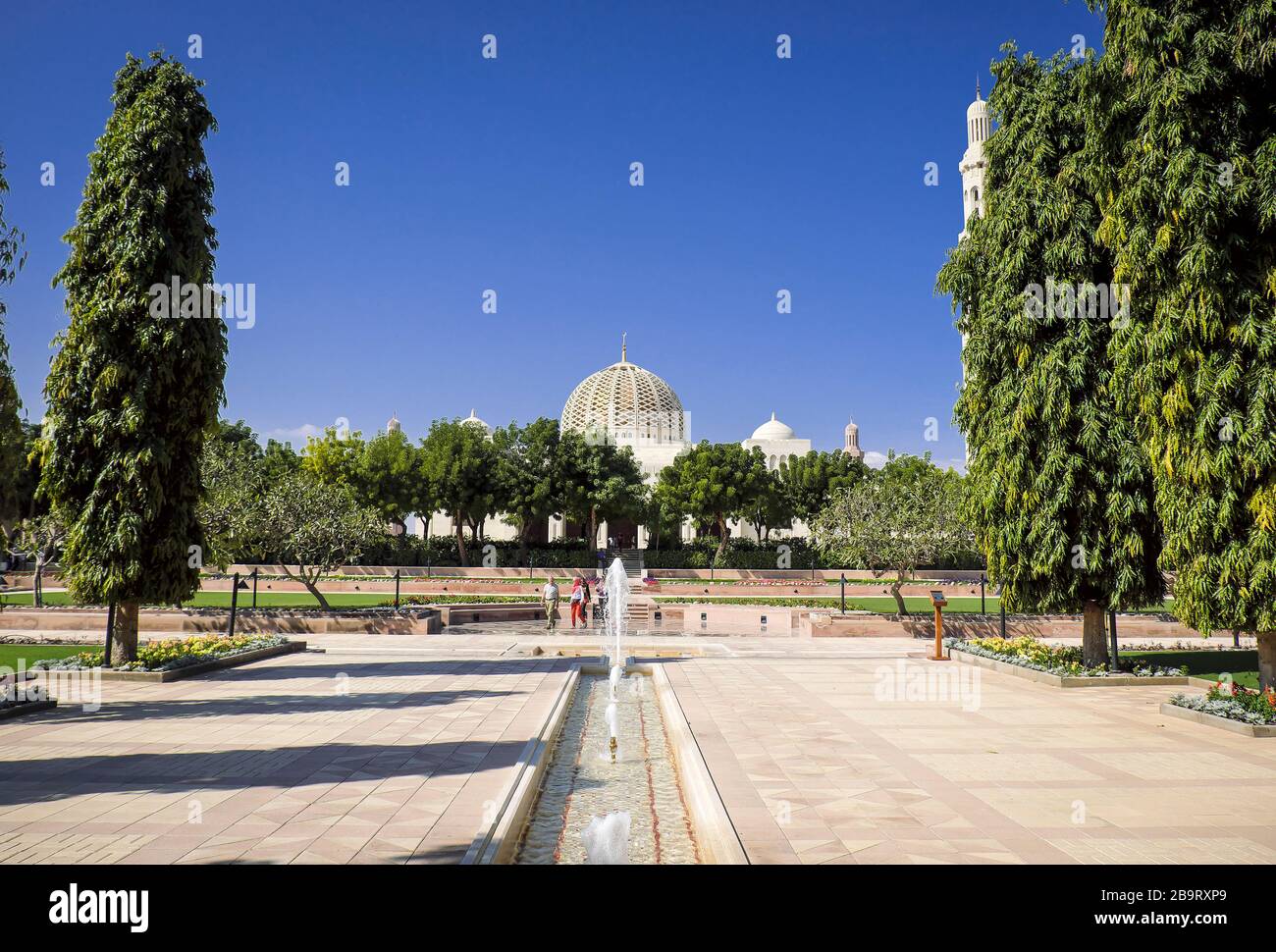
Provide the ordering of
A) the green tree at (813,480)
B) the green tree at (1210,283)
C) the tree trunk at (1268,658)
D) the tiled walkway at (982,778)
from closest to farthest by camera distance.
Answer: the tiled walkway at (982,778) → the green tree at (1210,283) → the tree trunk at (1268,658) → the green tree at (813,480)

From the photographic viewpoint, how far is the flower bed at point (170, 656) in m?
11.6

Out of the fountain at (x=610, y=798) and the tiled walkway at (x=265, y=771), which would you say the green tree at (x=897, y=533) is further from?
the tiled walkway at (x=265, y=771)

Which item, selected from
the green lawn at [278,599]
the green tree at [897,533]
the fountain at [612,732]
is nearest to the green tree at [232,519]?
the green lawn at [278,599]

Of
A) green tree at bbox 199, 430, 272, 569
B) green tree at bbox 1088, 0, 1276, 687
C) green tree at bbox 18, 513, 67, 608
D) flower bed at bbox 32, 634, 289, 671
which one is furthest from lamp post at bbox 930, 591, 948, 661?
green tree at bbox 18, 513, 67, 608

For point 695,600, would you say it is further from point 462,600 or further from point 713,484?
point 713,484

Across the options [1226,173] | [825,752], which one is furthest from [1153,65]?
[825,752]

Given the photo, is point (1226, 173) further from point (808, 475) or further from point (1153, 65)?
point (808, 475)

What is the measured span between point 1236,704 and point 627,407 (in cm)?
5806

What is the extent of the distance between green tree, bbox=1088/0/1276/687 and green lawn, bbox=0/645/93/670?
1490cm

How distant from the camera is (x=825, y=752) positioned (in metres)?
7.37

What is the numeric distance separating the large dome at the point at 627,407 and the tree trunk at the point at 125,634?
51.1 meters

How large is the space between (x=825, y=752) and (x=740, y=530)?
166 feet

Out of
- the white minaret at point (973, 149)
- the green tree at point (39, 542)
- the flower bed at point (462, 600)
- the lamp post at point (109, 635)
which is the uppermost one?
the white minaret at point (973, 149)
